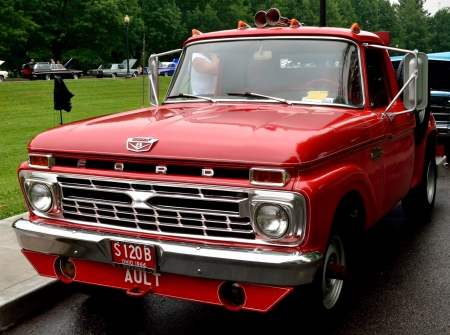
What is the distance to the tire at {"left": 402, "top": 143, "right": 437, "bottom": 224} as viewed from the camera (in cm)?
708

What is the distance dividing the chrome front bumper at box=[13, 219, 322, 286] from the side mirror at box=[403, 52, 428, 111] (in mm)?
1991

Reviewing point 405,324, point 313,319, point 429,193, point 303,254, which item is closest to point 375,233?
point 429,193

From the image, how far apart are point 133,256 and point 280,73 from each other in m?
2.07

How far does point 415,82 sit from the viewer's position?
5.05m

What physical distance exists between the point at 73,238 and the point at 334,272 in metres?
1.66

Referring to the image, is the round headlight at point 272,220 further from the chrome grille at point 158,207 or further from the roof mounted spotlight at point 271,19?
the roof mounted spotlight at point 271,19

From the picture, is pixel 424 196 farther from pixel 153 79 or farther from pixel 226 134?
pixel 226 134

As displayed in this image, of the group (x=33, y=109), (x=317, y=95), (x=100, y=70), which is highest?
(x=317, y=95)

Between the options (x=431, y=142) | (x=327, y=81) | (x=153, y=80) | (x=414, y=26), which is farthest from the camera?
(x=414, y=26)

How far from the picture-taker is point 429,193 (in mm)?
7492

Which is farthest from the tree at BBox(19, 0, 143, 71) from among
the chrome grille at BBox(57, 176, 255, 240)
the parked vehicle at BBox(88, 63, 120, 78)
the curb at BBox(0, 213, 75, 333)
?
the chrome grille at BBox(57, 176, 255, 240)

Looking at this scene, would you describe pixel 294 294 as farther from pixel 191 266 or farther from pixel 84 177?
pixel 84 177

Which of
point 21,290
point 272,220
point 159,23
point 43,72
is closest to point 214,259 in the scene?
point 272,220

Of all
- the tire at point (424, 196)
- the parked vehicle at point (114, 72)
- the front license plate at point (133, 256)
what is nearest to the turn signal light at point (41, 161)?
the front license plate at point (133, 256)
